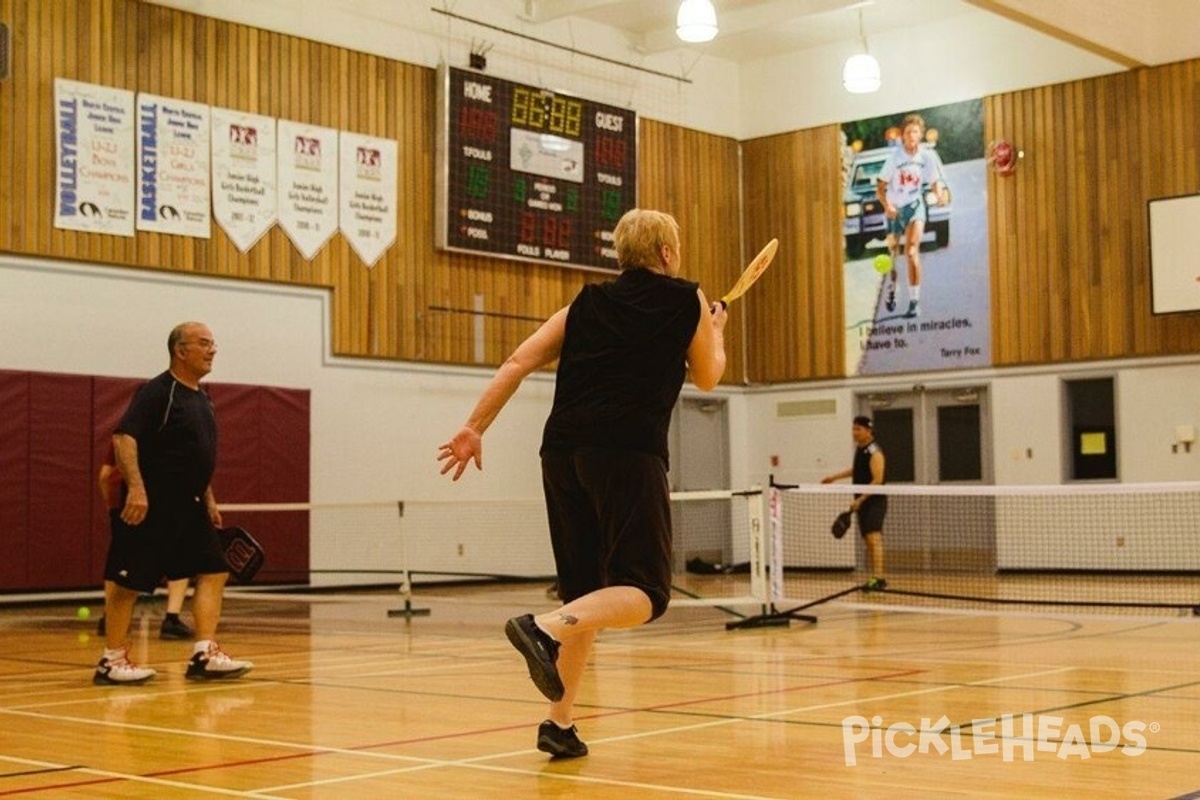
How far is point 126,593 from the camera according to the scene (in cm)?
875

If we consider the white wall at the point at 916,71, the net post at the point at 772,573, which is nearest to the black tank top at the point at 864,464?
the net post at the point at 772,573

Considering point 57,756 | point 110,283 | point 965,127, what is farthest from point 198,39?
point 57,756

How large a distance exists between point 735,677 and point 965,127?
16.3m

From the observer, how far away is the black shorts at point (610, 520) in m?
5.55

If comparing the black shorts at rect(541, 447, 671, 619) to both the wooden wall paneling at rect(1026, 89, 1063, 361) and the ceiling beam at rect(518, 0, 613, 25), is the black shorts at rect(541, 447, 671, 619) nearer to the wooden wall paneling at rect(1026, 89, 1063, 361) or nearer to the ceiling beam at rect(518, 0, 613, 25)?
the ceiling beam at rect(518, 0, 613, 25)

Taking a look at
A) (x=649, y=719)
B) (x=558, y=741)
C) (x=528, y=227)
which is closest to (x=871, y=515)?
(x=528, y=227)

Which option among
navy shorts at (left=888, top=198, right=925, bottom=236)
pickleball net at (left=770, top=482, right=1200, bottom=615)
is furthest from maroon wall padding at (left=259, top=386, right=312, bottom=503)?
navy shorts at (left=888, top=198, right=925, bottom=236)

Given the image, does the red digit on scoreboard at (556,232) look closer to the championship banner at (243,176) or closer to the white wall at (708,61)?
the white wall at (708,61)

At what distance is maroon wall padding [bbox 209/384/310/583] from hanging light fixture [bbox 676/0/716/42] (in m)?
6.57

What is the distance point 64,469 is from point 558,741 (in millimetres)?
13552

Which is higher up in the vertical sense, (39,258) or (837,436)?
(39,258)

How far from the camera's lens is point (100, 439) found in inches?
719

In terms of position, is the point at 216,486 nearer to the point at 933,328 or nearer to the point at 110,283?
the point at 110,283
